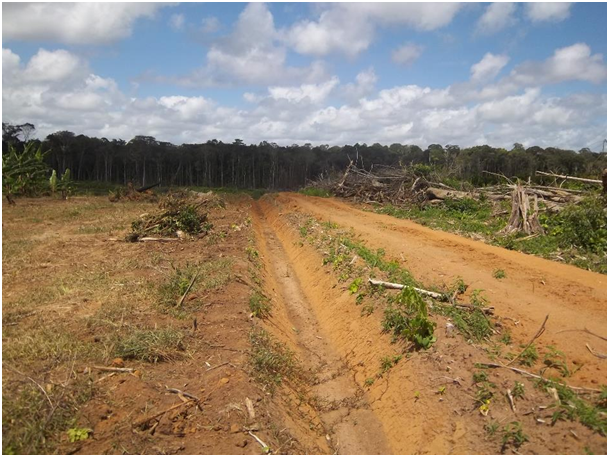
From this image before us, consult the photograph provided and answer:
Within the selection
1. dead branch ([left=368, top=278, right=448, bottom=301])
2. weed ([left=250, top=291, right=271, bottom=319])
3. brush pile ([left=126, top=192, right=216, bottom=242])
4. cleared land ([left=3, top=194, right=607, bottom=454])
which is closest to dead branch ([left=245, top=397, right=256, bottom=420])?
cleared land ([left=3, top=194, right=607, bottom=454])

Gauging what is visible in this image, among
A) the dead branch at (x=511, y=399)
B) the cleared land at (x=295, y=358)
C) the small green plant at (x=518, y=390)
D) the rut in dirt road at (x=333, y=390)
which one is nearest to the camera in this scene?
the cleared land at (x=295, y=358)

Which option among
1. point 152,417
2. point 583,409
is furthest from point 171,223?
point 583,409

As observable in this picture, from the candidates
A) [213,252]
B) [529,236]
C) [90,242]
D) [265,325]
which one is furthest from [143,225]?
[529,236]

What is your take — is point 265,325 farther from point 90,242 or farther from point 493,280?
point 90,242

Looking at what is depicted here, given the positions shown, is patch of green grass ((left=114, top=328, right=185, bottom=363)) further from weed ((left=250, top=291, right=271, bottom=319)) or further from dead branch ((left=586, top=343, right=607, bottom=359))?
dead branch ((left=586, top=343, right=607, bottom=359))

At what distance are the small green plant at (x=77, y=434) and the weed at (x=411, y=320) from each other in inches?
158

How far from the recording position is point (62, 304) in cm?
759

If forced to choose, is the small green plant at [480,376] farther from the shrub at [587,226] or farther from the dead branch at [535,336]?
the shrub at [587,226]

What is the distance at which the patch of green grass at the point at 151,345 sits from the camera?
5.82 metres

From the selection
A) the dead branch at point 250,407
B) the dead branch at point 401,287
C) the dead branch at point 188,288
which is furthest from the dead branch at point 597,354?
the dead branch at point 188,288

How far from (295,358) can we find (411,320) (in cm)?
194

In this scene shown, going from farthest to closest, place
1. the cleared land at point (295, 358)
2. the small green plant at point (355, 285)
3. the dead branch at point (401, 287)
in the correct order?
the small green plant at point (355, 285), the dead branch at point (401, 287), the cleared land at point (295, 358)

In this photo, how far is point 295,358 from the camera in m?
7.42

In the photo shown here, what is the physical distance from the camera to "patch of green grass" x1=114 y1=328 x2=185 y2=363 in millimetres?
5824
